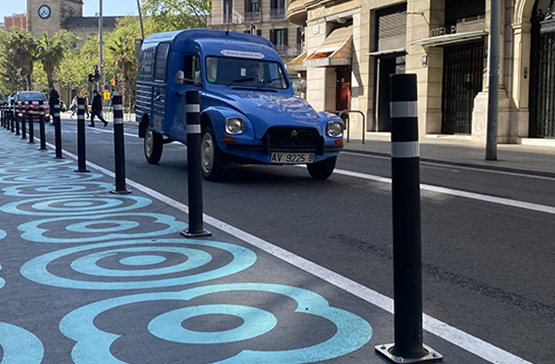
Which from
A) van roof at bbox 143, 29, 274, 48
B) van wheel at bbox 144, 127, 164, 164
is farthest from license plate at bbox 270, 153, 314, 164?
van wheel at bbox 144, 127, 164, 164

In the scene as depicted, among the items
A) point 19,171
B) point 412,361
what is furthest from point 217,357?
point 19,171

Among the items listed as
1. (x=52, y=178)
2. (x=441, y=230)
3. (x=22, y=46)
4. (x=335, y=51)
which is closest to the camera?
(x=441, y=230)

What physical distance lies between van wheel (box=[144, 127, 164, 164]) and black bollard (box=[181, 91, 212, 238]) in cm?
656

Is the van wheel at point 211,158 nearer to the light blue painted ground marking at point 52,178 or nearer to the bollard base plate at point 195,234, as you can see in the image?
the light blue painted ground marking at point 52,178

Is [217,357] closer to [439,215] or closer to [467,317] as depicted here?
[467,317]

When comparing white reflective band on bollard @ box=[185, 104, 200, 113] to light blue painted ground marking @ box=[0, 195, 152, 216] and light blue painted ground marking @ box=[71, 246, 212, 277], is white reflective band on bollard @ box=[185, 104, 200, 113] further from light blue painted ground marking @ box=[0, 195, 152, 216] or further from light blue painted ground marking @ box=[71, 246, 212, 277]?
light blue painted ground marking @ box=[0, 195, 152, 216]

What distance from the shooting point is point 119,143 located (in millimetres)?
8039

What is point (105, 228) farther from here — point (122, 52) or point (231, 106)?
point (122, 52)

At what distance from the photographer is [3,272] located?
450cm

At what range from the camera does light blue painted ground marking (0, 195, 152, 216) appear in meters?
6.89

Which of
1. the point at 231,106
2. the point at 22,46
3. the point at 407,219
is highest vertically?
the point at 22,46

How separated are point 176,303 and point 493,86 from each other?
37.9ft

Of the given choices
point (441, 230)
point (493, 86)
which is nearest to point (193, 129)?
point (441, 230)

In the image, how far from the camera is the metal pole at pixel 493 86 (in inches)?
547
